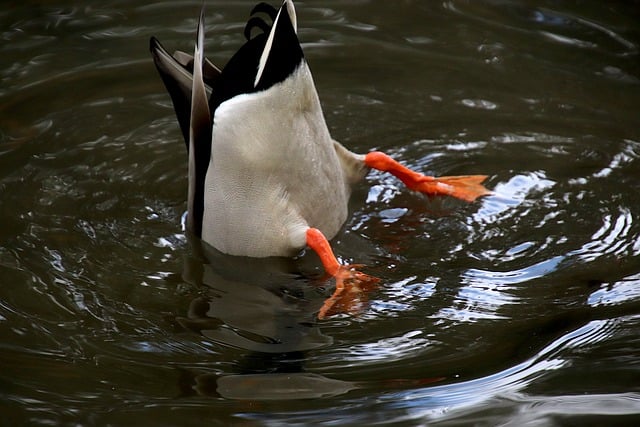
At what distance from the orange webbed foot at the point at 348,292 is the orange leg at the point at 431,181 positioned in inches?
31.0

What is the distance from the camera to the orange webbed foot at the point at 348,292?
399 cm

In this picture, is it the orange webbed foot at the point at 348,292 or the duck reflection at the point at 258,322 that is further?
the orange webbed foot at the point at 348,292

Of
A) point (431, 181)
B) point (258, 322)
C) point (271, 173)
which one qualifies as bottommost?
point (258, 322)

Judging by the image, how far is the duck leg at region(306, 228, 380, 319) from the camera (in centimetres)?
402

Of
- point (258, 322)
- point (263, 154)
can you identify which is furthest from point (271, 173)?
point (258, 322)

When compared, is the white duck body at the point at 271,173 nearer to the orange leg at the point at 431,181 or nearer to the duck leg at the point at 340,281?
the duck leg at the point at 340,281

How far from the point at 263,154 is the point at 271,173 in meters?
0.10

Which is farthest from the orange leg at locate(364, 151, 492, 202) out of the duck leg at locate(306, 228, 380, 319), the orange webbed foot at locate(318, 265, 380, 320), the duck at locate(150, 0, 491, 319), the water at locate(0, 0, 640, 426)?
the orange webbed foot at locate(318, 265, 380, 320)

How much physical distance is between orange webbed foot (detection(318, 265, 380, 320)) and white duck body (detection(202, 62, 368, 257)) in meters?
0.31

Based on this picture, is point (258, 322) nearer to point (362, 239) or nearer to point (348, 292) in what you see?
point (348, 292)

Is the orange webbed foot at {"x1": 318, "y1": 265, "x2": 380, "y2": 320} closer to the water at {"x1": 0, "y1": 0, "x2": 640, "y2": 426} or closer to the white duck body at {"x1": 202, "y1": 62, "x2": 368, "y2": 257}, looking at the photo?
the water at {"x1": 0, "y1": 0, "x2": 640, "y2": 426}

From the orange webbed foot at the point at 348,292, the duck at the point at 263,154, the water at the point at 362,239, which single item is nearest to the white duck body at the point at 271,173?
the duck at the point at 263,154

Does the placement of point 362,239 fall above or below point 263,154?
below

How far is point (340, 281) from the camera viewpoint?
13.8 ft
